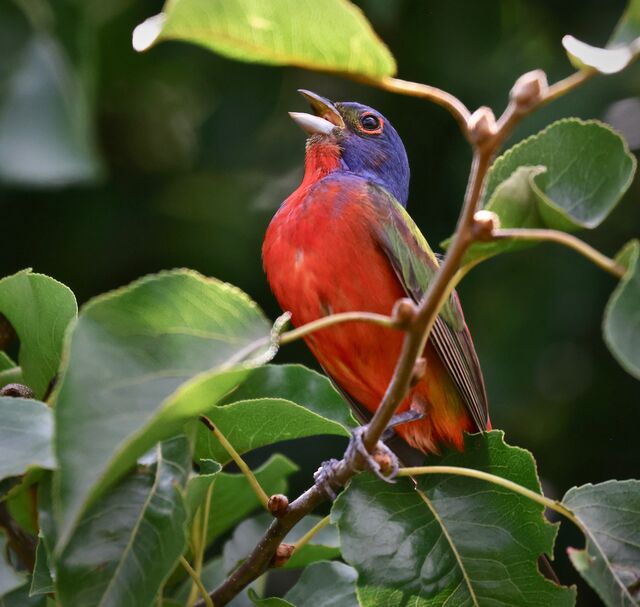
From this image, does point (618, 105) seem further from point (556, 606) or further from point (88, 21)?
point (556, 606)

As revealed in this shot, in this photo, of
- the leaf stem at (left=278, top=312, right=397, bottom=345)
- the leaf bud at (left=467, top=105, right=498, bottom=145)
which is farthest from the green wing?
the leaf bud at (left=467, top=105, right=498, bottom=145)

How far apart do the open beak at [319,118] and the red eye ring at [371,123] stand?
0.09 metres

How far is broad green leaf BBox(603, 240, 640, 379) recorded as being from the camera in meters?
1.31

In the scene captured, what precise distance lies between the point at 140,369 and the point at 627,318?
2.08ft

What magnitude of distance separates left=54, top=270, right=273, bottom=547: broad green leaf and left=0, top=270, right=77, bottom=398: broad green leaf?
1.67 ft

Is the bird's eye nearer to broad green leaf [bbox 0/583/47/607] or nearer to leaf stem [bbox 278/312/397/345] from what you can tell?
broad green leaf [bbox 0/583/47/607]

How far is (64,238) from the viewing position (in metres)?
4.64

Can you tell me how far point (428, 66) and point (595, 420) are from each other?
5.78 feet

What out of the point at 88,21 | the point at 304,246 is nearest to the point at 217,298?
the point at 304,246

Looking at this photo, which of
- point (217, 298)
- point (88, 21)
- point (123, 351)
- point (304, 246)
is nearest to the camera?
point (123, 351)

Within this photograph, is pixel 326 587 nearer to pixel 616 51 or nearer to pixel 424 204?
pixel 616 51

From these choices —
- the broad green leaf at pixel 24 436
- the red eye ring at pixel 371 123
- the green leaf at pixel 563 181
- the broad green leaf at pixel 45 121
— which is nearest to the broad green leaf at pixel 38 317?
the broad green leaf at pixel 24 436

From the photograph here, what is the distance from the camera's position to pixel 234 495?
2299 millimetres

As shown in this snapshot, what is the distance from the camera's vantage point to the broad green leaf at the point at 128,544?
160 cm
